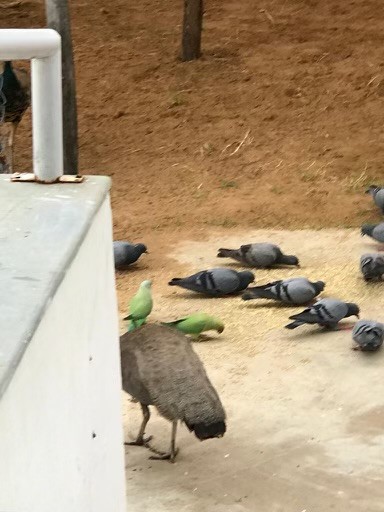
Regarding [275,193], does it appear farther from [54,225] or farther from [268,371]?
[54,225]

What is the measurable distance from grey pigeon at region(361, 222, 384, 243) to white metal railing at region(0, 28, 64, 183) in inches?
158

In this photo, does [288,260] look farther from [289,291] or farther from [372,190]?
[372,190]

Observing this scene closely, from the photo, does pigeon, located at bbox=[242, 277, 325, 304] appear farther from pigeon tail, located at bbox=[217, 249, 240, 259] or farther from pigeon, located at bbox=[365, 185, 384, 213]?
pigeon, located at bbox=[365, 185, 384, 213]

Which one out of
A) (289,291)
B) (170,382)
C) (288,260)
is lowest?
(288,260)

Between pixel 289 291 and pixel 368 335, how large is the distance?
789 mm

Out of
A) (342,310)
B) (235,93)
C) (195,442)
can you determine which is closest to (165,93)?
(235,93)

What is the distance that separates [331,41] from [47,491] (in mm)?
9190

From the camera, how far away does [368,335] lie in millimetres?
4332

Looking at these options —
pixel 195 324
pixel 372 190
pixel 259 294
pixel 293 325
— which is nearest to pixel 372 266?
pixel 259 294

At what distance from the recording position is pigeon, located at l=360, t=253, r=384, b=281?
5230mm

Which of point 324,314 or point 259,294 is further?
point 259,294

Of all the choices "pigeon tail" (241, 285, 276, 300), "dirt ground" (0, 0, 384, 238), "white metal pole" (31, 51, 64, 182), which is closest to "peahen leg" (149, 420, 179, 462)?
"pigeon tail" (241, 285, 276, 300)

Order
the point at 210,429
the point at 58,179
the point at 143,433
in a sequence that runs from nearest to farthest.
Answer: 1. the point at 58,179
2. the point at 210,429
3. the point at 143,433

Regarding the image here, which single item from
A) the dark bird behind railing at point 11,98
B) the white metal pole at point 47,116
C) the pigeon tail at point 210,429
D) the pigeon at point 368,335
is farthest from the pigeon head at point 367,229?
the white metal pole at point 47,116
